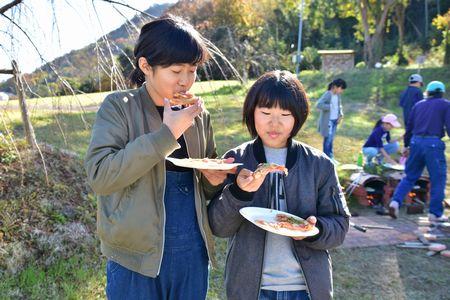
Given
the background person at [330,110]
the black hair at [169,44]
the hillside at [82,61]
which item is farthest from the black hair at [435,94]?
the black hair at [169,44]

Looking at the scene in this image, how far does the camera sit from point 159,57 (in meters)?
1.58

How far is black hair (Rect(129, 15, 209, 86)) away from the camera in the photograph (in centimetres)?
158

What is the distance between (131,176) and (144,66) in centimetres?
45

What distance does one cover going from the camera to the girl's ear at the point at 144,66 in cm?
163

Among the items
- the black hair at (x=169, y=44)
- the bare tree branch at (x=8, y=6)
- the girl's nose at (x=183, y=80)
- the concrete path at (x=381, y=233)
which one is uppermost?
the bare tree branch at (x=8, y=6)

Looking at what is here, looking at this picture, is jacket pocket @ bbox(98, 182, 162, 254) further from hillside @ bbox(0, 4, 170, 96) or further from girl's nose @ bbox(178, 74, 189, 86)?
hillside @ bbox(0, 4, 170, 96)

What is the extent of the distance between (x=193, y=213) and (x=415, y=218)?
5061mm

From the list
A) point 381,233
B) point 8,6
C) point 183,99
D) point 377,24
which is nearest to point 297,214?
point 183,99

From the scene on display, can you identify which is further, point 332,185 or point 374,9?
point 374,9

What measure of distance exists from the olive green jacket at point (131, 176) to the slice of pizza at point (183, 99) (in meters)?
0.09

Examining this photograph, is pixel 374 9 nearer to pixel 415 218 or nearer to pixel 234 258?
pixel 415 218

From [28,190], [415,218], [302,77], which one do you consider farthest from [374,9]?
[28,190]

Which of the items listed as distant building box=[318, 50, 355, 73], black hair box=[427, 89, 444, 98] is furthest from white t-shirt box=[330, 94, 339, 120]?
distant building box=[318, 50, 355, 73]

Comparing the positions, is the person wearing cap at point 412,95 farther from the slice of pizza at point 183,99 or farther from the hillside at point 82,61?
the slice of pizza at point 183,99
